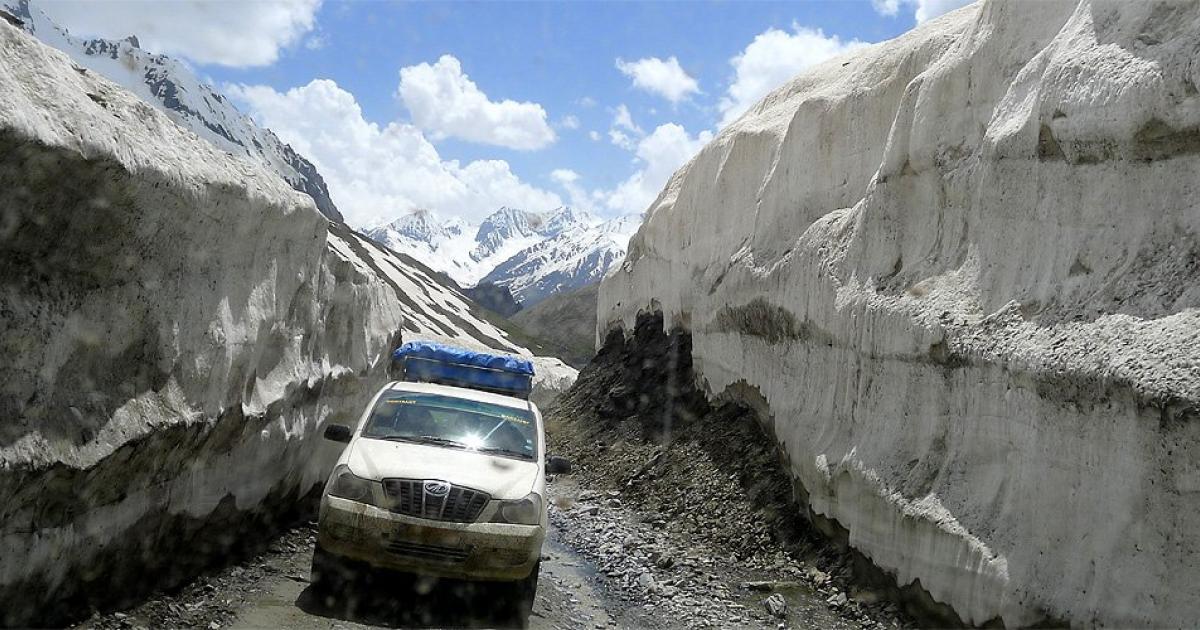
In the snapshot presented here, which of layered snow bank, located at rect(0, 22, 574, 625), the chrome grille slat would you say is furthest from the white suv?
layered snow bank, located at rect(0, 22, 574, 625)

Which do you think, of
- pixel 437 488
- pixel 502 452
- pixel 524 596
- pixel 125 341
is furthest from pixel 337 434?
pixel 125 341

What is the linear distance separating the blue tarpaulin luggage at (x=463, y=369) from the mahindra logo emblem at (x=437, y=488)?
5.48 m

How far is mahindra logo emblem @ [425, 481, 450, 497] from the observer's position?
8469mm

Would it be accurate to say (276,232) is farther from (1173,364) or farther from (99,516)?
(1173,364)

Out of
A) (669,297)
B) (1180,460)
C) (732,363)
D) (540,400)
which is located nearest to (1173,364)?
(1180,460)

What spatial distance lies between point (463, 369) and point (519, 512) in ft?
20.1

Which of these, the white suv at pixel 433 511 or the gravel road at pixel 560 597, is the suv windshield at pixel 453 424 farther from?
the gravel road at pixel 560 597

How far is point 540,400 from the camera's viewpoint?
45469 mm

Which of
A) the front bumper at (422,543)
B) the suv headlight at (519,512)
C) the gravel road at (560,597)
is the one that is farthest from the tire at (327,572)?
the suv headlight at (519,512)

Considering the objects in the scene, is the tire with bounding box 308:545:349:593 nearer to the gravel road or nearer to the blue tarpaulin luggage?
the gravel road

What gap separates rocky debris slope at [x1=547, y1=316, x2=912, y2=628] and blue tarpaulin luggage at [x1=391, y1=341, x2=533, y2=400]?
280 centimetres

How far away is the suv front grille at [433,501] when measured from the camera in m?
8.41

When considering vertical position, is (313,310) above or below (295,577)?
above

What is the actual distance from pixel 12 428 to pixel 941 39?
13.1 meters
